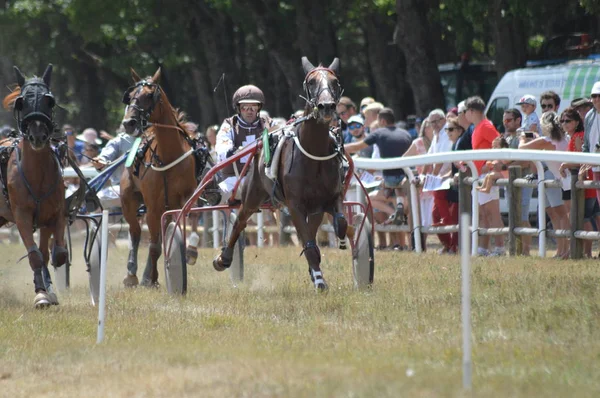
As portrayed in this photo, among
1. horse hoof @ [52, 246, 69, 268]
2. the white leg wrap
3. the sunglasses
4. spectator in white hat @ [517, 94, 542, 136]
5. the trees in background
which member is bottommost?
the white leg wrap

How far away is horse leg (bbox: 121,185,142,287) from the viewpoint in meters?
14.8

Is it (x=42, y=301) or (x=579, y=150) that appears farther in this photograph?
(x=579, y=150)

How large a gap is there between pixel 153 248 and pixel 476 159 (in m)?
3.71

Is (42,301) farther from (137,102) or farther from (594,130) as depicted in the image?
(594,130)

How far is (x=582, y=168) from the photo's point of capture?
14.1 meters

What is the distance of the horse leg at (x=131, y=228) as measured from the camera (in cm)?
1477

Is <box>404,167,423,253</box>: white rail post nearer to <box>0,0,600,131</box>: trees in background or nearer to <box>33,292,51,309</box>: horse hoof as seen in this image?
<box>33,292,51,309</box>: horse hoof

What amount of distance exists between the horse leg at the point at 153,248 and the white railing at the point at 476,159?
11.0 ft

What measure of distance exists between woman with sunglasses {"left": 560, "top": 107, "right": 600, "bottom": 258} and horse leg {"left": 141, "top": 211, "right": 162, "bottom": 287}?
4456mm

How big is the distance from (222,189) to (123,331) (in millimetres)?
3925

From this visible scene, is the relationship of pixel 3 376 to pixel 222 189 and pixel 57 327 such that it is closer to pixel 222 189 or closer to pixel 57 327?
pixel 57 327

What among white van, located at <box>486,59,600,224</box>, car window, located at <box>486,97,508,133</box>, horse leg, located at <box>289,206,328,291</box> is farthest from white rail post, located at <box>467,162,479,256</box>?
car window, located at <box>486,97,508,133</box>

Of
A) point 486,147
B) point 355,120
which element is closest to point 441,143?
point 486,147

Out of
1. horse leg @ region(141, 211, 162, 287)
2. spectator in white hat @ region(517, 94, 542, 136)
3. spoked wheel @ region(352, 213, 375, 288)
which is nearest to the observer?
spoked wheel @ region(352, 213, 375, 288)
